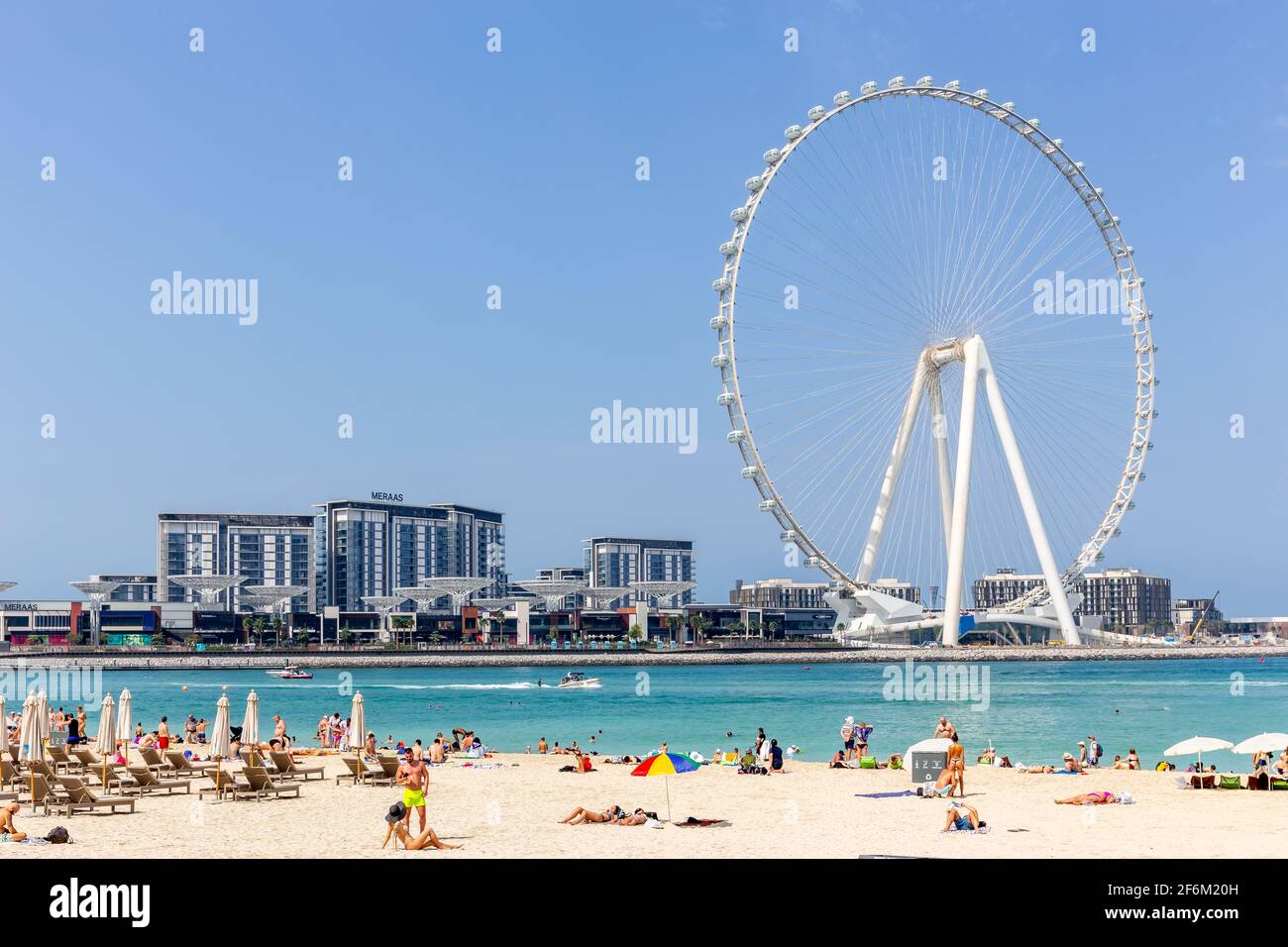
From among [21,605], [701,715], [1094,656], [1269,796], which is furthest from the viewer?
[21,605]

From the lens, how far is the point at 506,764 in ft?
106

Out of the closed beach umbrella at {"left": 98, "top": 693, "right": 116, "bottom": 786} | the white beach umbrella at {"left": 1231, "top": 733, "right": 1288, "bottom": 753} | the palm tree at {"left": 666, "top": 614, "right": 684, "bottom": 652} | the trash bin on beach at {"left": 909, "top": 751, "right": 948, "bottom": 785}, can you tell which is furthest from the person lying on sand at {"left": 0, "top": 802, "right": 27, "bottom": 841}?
the palm tree at {"left": 666, "top": 614, "right": 684, "bottom": 652}

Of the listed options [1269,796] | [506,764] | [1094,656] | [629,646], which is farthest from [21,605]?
[1269,796]

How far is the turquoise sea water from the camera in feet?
156

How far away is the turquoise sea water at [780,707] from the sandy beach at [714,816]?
15.2 m

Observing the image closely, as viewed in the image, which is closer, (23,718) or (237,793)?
A: (237,793)

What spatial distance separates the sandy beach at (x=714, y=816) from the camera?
16.6 metres

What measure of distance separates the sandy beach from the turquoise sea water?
15227 millimetres

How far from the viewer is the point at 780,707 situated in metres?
68.2

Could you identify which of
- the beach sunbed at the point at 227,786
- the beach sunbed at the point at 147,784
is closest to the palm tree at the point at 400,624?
the beach sunbed at the point at 147,784

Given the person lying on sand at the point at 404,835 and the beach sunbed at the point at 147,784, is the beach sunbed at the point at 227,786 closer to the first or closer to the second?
the beach sunbed at the point at 147,784
